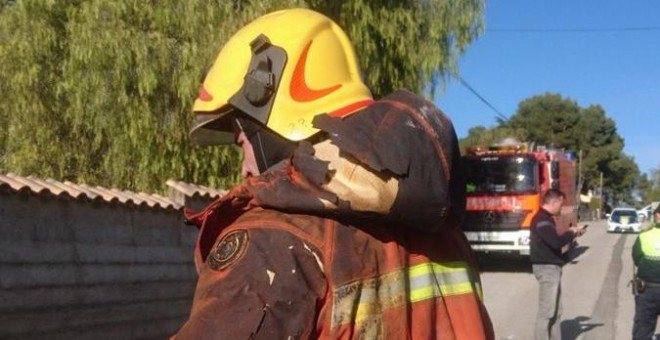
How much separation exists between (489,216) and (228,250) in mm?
17732

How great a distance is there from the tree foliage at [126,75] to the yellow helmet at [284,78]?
8939 millimetres

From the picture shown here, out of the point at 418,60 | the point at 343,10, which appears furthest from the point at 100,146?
the point at 418,60

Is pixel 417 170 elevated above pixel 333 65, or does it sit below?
below

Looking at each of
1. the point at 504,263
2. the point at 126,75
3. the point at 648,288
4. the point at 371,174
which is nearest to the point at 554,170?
the point at 504,263

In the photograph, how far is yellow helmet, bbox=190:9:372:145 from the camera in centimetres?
167

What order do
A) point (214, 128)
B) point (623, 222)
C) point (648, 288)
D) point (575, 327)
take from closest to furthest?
point (214, 128) → point (648, 288) → point (575, 327) → point (623, 222)

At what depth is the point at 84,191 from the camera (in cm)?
669

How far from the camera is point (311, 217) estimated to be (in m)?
1.53

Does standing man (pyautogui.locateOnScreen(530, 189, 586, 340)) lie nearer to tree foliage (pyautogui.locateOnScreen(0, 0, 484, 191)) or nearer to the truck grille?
tree foliage (pyautogui.locateOnScreen(0, 0, 484, 191))

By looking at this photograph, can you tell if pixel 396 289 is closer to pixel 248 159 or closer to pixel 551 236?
pixel 248 159

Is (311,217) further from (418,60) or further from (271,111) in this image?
(418,60)

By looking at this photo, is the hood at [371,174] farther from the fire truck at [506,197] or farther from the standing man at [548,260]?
the fire truck at [506,197]

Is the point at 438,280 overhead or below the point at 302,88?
below

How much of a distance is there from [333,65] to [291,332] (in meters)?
0.62
